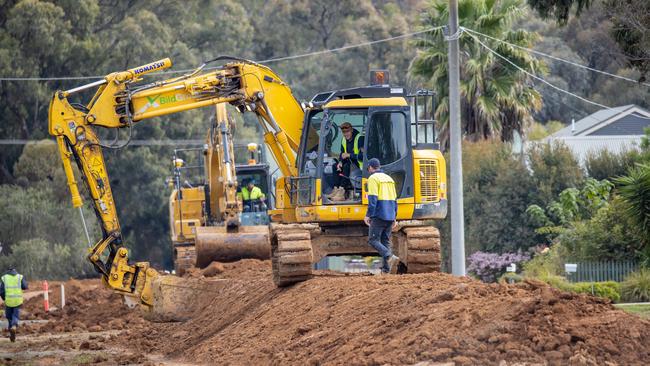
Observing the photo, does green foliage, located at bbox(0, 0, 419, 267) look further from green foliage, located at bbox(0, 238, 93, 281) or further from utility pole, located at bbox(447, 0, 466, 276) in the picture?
utility pole, located at bbox(447, 0, 466, 276)

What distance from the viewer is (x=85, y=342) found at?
71.7 feet

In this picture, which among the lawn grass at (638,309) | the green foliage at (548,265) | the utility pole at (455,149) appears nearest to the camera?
the lawn grass at (638,309)

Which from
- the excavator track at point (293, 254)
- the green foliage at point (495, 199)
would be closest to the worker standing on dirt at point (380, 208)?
the excavator track at point (293, 254)

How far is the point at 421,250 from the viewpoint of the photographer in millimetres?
19531

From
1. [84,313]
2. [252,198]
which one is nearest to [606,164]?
[252,198]

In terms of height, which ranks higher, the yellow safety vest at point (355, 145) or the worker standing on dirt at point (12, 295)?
the yellow safety vest at point (355, 145)

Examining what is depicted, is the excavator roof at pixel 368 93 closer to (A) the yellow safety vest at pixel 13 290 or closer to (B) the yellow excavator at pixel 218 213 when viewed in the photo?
(B) the yellow excavator at pixel 218 213

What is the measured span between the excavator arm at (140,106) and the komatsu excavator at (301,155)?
0.02 metres

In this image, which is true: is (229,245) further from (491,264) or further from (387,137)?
(491,264)

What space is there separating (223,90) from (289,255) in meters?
4.89

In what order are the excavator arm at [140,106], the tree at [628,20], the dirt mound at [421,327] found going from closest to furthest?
the dirt mound at [421,327], the excavator arm at [140,106], the tree at [628,20]

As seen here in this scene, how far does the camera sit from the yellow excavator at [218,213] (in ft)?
85.9

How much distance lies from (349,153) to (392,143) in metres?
0.72

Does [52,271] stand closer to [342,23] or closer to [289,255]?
[342,23]
